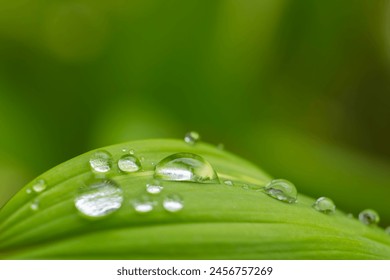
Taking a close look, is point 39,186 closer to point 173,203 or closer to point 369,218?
point 173,203

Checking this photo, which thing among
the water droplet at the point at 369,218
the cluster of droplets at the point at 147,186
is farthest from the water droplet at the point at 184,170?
the water droplet at the point at 369,218

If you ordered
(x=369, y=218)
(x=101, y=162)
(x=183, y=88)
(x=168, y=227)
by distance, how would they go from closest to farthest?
1. (x=168, y=227)
2. (x=101, y=162)
3. (x=369, y=218)
4. (x=183, y=88)

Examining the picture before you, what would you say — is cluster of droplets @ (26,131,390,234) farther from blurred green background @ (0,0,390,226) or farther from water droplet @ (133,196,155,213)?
blurred green background @ (0,0,390,226)

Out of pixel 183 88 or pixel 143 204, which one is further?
pixel 183 88

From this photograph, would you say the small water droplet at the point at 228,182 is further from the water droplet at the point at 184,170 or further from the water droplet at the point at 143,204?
the water droplet at the point at 143,204

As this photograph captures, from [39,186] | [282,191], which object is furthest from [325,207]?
[39,186]

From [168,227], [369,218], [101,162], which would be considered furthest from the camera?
[369,218]

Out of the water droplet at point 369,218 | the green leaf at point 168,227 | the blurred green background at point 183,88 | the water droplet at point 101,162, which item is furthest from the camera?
the blurred green background at point 183,88
